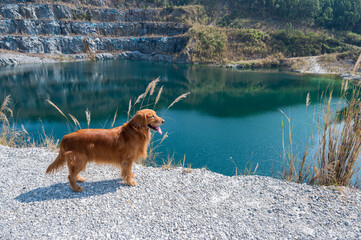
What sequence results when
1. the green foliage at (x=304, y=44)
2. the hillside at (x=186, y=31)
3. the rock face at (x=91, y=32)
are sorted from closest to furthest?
the green foliage at (x=304, y=44), the hillside at (x=186, y=31), the rock face at (x=91, y=32)

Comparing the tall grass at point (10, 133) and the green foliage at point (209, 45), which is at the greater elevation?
the green foliage at point (209, 45)

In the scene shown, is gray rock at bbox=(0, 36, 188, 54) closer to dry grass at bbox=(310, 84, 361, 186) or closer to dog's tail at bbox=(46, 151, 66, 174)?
dry grass at bbox=(310, 84, 361, 186)

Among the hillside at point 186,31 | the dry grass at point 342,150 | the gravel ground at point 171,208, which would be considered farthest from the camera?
the hillside at point 186,31

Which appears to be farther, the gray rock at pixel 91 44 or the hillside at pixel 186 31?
the hillside at pixel 186 31

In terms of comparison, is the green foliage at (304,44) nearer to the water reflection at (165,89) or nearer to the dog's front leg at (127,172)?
the water reflection at (165,89)

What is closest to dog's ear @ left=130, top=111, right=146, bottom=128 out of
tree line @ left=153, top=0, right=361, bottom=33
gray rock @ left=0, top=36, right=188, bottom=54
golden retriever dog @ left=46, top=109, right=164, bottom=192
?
golden retriever dog @ left=46, top=109, right=164, bottom=192

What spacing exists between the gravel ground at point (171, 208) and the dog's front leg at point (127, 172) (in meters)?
0.15

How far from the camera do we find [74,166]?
11.9ft

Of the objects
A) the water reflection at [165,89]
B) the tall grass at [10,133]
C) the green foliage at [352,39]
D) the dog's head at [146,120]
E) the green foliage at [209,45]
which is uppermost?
the green foliage at [352,39]

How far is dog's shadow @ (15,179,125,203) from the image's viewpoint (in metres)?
3.51

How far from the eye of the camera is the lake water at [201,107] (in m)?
10.2

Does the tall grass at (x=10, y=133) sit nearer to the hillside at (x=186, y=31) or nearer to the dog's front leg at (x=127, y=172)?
the dog's front leg at (x=127, y=172)

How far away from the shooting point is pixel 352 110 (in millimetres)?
3762

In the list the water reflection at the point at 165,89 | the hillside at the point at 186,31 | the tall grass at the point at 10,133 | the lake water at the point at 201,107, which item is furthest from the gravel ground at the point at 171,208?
the hillside at the point at 186,31
